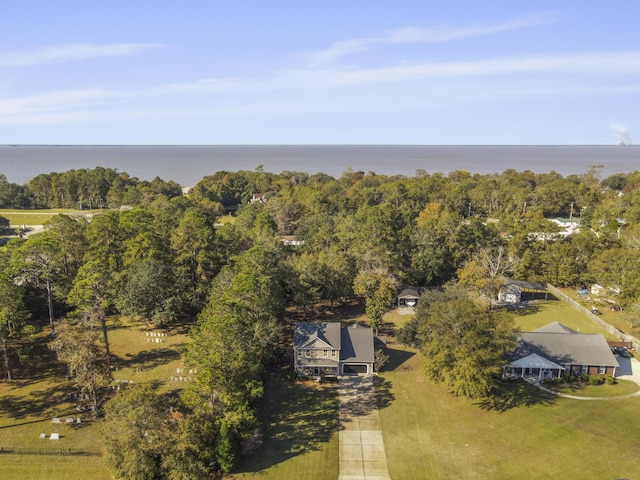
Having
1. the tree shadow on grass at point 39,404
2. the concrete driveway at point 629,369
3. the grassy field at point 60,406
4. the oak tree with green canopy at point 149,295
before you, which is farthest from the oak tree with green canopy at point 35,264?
the concrete driveway at point 629,369

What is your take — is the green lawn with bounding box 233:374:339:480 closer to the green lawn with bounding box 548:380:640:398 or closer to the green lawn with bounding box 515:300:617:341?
the green lawn with bounding box 548:380:640:398

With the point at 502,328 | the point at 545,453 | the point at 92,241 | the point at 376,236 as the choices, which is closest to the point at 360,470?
the point at 545,453

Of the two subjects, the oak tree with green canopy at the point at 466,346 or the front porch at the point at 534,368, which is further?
the front porch at the point at 534,368

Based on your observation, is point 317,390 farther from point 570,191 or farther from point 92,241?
point 570,191

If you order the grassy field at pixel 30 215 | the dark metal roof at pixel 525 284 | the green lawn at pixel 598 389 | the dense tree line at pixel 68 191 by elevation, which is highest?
the dense tree line at pixel 68 191

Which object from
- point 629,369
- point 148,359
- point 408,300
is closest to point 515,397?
point 629,369

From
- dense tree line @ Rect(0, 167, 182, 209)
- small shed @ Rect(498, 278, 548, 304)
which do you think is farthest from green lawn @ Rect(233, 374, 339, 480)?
dense tree line @ Rect(0, 167, 182, 209)

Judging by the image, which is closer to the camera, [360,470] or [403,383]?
[360,470]

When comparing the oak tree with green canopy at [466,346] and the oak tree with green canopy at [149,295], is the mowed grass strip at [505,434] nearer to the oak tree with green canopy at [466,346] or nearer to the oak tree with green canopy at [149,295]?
the oak tree with green canopy at [466,346]
